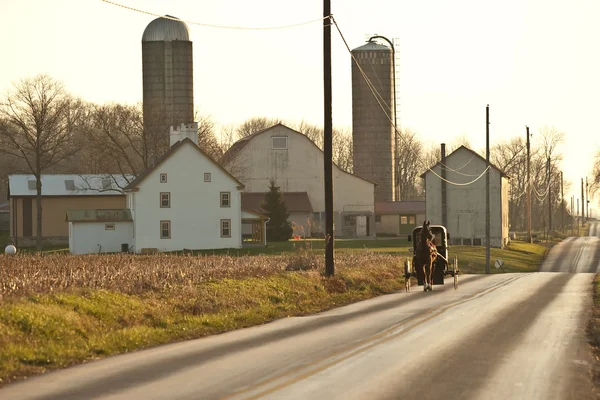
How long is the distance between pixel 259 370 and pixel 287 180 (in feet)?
263

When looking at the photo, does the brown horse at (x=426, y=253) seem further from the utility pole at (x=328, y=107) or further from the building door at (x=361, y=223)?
the building door at (x=361, y=223)

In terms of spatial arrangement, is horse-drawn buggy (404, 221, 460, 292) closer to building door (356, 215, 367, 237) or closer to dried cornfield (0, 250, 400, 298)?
dried cornfield (0, 250, 400, 298)

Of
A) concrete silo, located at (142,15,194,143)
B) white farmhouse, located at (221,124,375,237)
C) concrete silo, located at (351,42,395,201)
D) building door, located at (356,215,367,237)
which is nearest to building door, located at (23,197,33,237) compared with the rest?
concrete silo, located at (142,15,194,143)

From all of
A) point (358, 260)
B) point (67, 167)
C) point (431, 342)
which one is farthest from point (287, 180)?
point (431, 342)

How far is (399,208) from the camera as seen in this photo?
4151 inches

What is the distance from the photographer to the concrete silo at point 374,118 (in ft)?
359

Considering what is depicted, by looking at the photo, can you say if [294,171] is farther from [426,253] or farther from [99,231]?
[426,253]

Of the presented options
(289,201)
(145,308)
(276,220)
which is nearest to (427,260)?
(145,308)

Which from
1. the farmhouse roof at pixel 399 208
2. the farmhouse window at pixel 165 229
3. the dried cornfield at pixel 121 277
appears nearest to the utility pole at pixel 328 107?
the dried cornfield at pixel 121 277

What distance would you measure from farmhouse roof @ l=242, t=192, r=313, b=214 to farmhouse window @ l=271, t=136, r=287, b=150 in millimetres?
4724

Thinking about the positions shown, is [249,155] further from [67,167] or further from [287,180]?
[67,167]

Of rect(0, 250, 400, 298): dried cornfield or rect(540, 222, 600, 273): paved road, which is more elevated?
rect(0, 250, 400, 298): dried cornfield

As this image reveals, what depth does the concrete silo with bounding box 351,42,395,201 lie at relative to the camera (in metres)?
109

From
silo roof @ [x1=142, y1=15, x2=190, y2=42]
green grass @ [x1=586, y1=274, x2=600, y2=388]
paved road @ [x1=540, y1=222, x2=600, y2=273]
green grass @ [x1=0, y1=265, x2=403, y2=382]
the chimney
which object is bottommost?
paved road @ [x1=540, y1=222, x2=600, y2=273]
